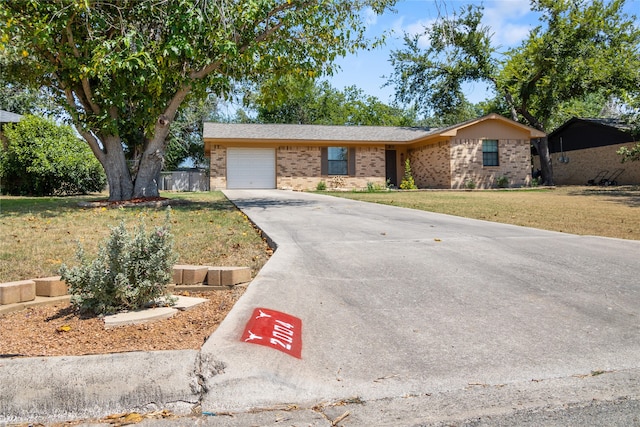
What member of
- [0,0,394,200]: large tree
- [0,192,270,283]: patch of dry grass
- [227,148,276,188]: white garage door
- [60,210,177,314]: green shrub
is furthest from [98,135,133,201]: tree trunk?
[227,148,276,188]: white garage door

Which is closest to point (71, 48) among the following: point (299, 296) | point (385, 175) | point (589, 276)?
point (299, 296)

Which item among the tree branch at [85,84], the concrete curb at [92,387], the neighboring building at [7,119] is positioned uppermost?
the neighboring building at [7,119]

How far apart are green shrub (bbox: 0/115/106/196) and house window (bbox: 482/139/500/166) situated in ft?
62.7

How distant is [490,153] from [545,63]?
18.1 ft

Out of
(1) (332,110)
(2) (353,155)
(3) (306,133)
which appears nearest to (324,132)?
(3) (306,133)

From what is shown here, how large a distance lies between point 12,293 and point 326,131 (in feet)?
77.8

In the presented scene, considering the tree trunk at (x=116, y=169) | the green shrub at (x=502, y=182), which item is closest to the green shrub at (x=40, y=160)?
the tree trunk at (x=116, y=169)

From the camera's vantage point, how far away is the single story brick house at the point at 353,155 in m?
24.8

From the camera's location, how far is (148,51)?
1098 centimetres

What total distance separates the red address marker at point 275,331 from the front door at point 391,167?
2485cm

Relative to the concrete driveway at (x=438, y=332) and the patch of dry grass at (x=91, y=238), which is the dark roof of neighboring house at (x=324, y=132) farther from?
the concrete driveway at (x=438, y=332)

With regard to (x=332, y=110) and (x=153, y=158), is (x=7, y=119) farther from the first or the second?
(x=332, y=110)

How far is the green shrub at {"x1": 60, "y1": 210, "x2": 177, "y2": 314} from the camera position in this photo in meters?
3.54

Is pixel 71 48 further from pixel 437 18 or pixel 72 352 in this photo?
pixel 72 352
